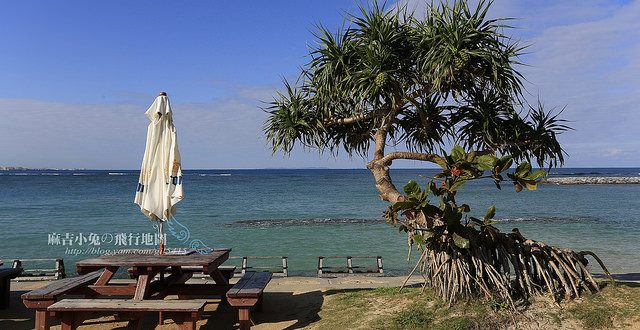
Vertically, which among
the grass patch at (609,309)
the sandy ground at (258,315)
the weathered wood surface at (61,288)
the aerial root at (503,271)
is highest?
the aerial root at (503,271)

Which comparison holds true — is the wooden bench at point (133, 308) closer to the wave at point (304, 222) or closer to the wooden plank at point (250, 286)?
the wooden plank at point (250, 286)

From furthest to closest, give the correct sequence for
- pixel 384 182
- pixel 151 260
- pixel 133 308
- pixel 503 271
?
1. pixel 384 182
2. pixel 503 271
3. pixel 151 260
4. pixel 133 308

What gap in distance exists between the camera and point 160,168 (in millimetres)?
6328

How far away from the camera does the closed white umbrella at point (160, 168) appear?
245 inches

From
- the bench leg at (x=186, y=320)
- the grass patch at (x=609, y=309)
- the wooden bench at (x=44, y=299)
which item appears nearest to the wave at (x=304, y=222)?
the wooden bench at (x=44, y=299)

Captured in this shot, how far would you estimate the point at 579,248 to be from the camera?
60.0 feet

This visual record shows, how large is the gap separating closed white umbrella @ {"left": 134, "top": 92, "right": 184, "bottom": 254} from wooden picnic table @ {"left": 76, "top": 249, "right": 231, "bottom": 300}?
40cm

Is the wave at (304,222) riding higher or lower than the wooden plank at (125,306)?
lower

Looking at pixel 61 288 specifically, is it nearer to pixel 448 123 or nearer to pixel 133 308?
pixel 133 308

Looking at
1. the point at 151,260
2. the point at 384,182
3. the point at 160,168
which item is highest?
the point at 160,168

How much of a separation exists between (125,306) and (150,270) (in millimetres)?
746

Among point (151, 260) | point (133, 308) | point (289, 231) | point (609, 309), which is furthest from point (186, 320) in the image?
point (289, 231)

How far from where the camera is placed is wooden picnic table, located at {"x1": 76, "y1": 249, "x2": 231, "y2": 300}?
18.9 ft

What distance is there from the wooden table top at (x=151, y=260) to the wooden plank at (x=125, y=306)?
0.49 meters
